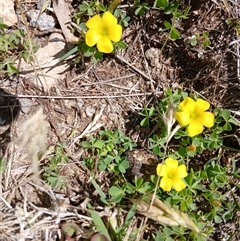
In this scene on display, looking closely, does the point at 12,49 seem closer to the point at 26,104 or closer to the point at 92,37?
the point at 26,104

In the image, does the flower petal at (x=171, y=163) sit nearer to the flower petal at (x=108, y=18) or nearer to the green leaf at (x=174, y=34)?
the green leaf at (x=174, y=34)

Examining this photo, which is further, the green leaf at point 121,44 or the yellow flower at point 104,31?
the green leaf at point 121,44

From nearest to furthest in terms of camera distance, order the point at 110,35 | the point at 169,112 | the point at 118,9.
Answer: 1. the point at 169,112
2. the point at 110,35
3. the point at 118,9

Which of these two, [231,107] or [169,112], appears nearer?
[169,112]

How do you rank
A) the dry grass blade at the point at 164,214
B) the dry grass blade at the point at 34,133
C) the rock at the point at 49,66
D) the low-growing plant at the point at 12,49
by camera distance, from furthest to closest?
the rock at the point at 49,66, the low-growing plant at the point at 12,49, the dry grass blade at the point at 164,214, the dry grass blade at the point at 34,133

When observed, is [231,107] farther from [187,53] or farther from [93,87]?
[93,87]

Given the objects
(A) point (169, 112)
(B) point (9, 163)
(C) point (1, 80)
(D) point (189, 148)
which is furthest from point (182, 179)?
(C) point (1, 80)

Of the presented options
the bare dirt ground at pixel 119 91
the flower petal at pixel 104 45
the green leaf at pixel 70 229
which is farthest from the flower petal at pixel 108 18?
the green leaf at pixel 70 229

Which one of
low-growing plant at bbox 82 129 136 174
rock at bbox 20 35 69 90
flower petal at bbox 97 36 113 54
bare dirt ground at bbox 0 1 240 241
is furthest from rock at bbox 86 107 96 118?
flower petal at bbox 97 36 113 54
